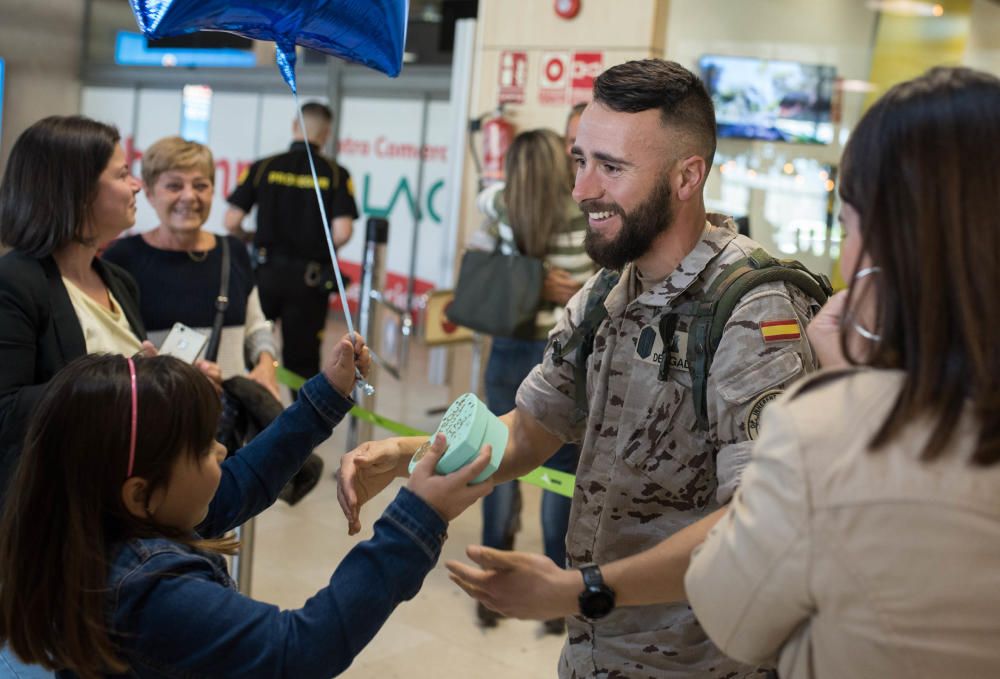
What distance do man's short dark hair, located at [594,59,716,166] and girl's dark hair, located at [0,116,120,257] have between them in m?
1.41

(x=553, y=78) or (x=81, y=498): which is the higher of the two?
(x=553, y=78)

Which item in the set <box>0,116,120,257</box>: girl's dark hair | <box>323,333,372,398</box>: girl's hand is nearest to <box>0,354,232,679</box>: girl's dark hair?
<box>323,333,372,398</box>: girl's hand

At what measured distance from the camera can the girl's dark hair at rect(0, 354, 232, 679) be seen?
1.47 metres

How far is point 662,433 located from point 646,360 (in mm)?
121

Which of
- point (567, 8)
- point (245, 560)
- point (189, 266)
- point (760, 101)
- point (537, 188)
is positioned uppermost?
point (567, 8)

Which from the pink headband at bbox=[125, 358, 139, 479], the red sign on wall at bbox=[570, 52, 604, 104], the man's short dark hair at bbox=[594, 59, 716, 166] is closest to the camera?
the pink headband at bbox=[125, 358, 139, 479]

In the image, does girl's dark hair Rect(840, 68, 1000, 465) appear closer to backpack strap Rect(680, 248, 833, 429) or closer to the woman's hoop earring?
the woman's hoop earring

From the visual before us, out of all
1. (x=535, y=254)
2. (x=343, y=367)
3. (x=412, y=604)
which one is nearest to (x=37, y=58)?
(x=535, y=254)

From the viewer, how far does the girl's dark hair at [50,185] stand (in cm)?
262

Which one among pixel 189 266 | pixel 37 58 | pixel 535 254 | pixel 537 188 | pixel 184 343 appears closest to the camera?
A: pixel 184 343

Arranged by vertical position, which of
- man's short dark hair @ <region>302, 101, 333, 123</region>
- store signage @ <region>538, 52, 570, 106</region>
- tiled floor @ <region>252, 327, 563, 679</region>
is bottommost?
tiled floor @ <region>252, 327, 563, 679</region>

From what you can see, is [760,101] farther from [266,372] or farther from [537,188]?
[266,372]

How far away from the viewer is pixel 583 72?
5.89m

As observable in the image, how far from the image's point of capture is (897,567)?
1054mm
